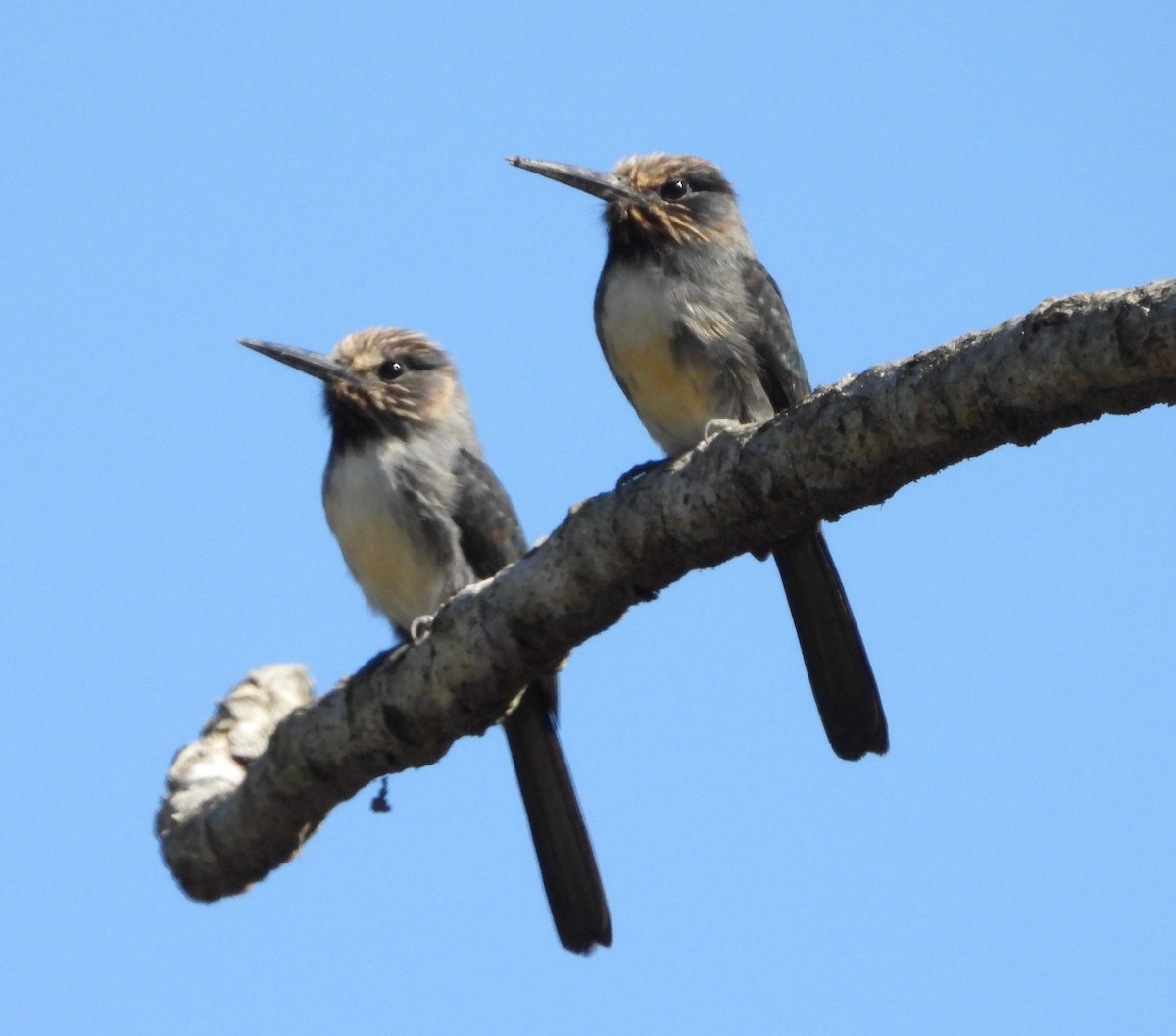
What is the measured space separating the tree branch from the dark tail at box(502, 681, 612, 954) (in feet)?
2.97

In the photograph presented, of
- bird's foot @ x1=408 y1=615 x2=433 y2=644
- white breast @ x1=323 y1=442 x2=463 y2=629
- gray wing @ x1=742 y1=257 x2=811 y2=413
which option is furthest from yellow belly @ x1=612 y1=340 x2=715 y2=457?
bird's foot @ x1=408 y1=615 x2=433 y2=644

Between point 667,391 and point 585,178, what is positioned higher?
point 585,178

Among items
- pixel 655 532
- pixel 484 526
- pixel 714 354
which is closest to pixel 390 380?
pixel 484 526

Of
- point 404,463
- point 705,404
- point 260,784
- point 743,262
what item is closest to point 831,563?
point 705,404

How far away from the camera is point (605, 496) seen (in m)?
4.86

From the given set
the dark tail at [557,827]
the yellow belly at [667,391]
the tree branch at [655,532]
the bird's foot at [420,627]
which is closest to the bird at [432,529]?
the dark tail at [557,827]

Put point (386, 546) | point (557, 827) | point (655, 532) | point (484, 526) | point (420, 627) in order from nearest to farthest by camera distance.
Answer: point (655, 532) → point (420, 627) → point (557, 827) → point (386, 546) → point (484, 526)

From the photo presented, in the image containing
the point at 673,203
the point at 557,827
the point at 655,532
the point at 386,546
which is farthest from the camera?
the point at 673,203

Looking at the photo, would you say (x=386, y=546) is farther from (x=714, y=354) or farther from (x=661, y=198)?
(x=661, y=198)

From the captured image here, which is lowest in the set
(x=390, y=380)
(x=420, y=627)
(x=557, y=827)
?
(x=557, y=827)

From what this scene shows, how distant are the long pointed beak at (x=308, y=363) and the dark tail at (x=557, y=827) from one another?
159 centimetres

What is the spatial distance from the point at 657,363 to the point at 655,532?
1469 millimetres

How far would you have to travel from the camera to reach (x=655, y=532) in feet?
15.4

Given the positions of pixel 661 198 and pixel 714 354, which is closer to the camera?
pixel 714 354
